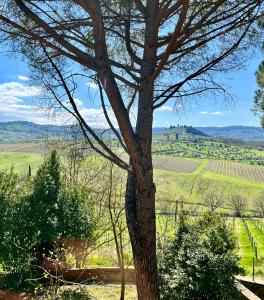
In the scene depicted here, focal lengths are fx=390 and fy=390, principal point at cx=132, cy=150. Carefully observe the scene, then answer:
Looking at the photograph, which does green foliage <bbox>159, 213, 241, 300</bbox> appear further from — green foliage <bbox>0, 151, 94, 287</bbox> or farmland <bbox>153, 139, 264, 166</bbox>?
farmland <bbox>153, 139, 264, 166</bbox>

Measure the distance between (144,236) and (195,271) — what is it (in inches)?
98.7

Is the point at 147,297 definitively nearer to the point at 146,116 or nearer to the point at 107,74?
the point at 146,116

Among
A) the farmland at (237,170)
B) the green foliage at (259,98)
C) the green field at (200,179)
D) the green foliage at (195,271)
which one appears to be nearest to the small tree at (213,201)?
the green field at (200,179)

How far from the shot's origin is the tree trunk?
11.0 feet

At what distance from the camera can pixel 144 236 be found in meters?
Answer: 3.36

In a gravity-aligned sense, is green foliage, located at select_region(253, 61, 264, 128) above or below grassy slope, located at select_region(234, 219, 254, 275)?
above

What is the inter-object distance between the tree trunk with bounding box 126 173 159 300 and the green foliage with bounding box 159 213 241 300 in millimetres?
2203

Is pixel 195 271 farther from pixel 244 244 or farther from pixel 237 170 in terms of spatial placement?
pixel 237 170

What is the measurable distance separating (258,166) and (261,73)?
4702 inches

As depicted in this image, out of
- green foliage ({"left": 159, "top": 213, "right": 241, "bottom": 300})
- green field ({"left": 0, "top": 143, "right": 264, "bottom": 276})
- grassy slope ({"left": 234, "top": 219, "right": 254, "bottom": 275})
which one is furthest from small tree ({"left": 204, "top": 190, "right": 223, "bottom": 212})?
green foliage ({"left": 159, "top": 213, "right": 241, "bottom": 300})

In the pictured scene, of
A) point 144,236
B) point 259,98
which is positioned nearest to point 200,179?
point 259,98

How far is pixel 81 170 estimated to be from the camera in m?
19.4

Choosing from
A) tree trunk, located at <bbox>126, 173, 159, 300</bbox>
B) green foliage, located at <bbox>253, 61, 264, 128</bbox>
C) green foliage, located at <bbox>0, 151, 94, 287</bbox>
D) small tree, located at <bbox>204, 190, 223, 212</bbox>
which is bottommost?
small tree, located at <bbox>204, 190, 223, 212</bbox>

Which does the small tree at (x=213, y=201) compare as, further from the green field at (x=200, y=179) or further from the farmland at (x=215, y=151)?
the farmland at (x=215, y=151)
